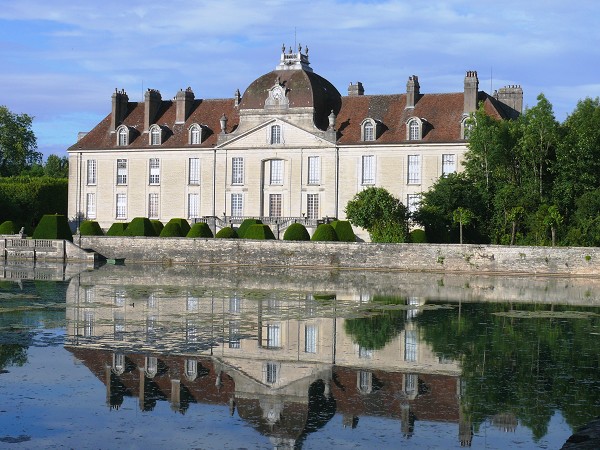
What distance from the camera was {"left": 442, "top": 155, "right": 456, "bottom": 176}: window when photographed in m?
45.4

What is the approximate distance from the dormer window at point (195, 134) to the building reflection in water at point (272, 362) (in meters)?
27.3

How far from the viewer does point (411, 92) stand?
4759 cm

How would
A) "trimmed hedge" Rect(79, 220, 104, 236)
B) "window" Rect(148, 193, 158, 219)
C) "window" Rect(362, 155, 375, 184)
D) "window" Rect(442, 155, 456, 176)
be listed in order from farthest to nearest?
"window" Rect(148, 193, 158, 219)
"window" Rect(362, 155, 375, 184)
"window" Rect(442, 155, 456, 176)
"trimmed hedge" Rect(79, 220, 104, 236)

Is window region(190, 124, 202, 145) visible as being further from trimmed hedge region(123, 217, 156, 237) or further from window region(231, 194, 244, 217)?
trimmed hedge region(123, 217, 156, 237)

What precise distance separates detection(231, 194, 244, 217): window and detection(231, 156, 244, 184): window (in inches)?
29.0

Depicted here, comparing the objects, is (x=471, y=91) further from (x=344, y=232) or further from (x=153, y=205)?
(x=153, y=205)

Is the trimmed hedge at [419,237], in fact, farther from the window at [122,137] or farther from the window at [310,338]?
the window at [310,338]

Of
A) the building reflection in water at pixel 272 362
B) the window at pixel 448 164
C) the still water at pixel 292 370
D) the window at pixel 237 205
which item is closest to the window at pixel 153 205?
the window at pixel 237 205

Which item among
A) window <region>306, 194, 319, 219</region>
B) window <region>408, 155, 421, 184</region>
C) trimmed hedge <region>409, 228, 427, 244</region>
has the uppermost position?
window <region>408, 155, 421, 184</region>

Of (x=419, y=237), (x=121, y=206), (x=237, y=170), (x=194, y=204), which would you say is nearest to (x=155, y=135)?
(x=194, y=204)

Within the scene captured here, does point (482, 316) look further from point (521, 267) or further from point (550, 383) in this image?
point (521, 267)

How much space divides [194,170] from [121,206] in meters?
4.60

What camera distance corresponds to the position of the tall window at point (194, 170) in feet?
164

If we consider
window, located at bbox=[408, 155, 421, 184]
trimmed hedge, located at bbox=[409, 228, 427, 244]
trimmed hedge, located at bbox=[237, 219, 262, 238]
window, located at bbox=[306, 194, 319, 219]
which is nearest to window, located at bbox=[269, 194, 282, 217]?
window, located at bbox=[306, 194, 319, 219]
